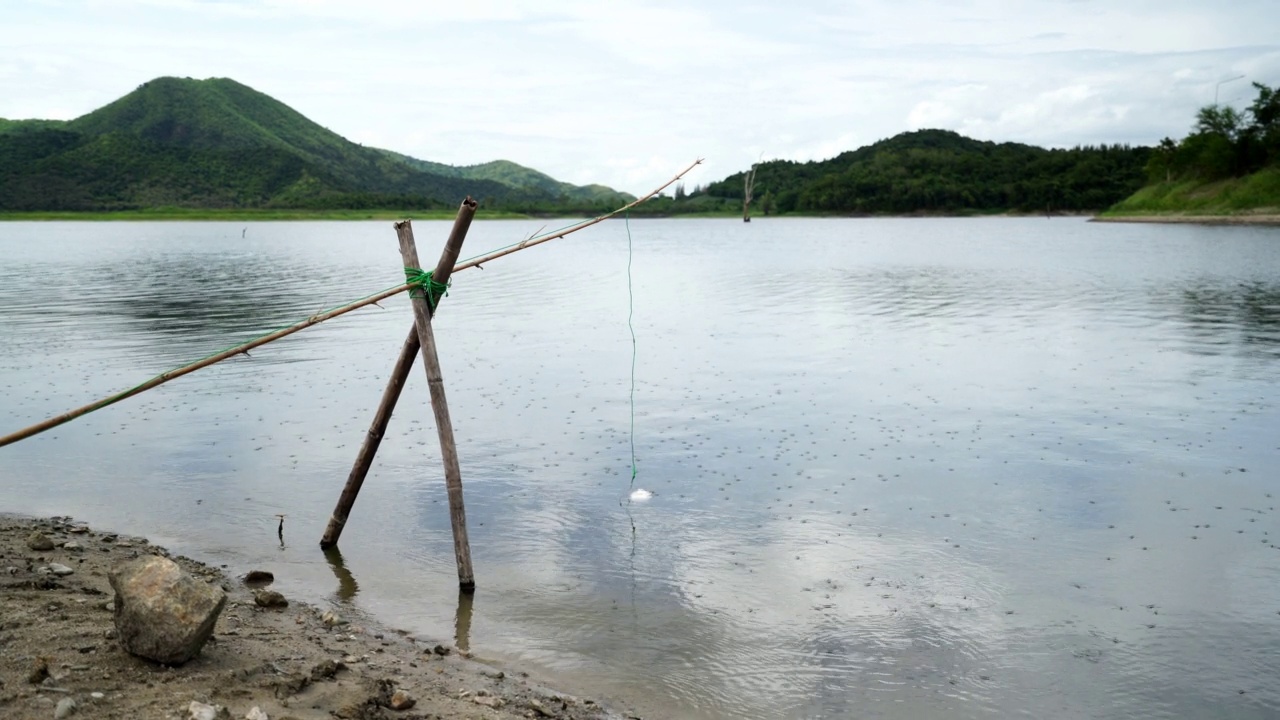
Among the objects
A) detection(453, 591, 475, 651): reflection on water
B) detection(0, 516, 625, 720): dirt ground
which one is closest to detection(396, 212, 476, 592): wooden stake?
detection(453, 591, 475, 651): reflection on water

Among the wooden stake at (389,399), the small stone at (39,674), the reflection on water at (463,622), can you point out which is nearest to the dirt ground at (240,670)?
the small stone at (39,674)

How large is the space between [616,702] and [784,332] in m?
21.8

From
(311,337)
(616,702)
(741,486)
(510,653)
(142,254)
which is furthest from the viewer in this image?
(142,254)

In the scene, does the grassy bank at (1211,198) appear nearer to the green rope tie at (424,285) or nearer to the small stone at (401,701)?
the green rope tie at (424,285)

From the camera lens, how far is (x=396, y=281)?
4966 cm

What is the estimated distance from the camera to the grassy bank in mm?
106812

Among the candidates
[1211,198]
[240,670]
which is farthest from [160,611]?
[1211,198]

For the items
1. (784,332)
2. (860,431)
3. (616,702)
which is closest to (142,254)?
(784,332)

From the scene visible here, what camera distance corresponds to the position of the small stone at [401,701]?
6.90 m

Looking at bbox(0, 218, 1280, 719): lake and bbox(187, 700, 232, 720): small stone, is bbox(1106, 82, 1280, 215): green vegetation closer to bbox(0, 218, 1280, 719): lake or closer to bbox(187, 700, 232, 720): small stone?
bbox(0, 218, 1280, 719): lake

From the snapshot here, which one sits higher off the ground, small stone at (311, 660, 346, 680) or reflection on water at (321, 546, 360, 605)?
small stone at (311, 660, 346, 680)

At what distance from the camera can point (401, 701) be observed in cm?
692

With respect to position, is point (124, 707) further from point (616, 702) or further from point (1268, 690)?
point (1268, 690)

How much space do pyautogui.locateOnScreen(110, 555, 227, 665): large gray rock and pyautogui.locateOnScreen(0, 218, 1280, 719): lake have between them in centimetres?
271
